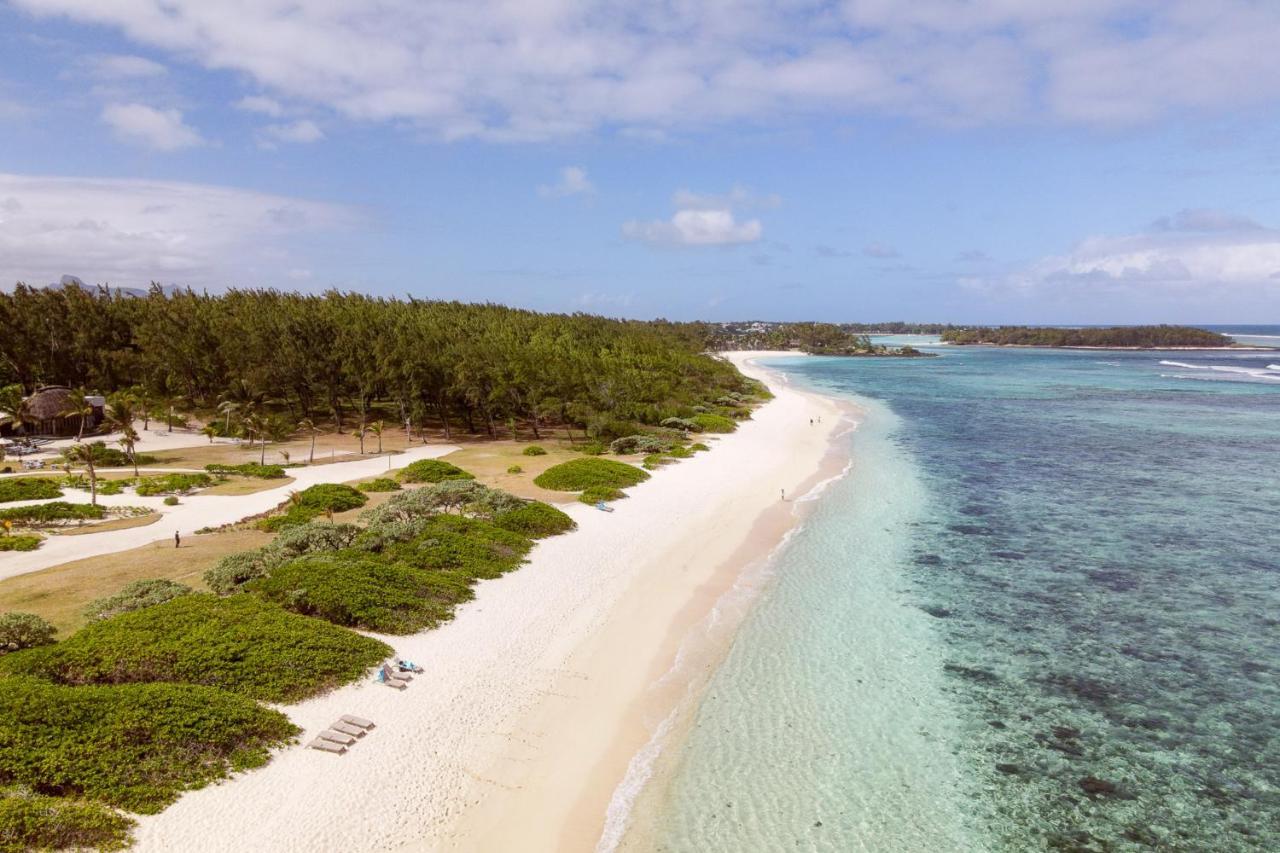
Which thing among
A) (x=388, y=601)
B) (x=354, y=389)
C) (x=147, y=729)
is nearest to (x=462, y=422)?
(x=354, y=389)

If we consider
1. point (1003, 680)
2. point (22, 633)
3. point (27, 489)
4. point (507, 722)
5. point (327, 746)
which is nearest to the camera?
point (327, 746)

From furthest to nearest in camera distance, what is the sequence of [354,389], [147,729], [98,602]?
1. [354,389]
2. [98,602]
3. [147,729]

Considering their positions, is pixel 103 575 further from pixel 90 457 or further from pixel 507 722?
pixel 507 722

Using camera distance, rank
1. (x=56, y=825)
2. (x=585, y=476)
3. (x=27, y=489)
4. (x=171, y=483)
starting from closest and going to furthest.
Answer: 1. (x=56, y=825)
2. (x=27, y=489)
3. (x=171, y=483)
4. (x=585, y=476)

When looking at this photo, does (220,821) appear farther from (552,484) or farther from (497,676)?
(552,484)

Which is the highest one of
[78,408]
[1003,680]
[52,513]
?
[78,408]

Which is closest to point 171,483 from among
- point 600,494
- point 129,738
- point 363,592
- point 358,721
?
point 363,592
